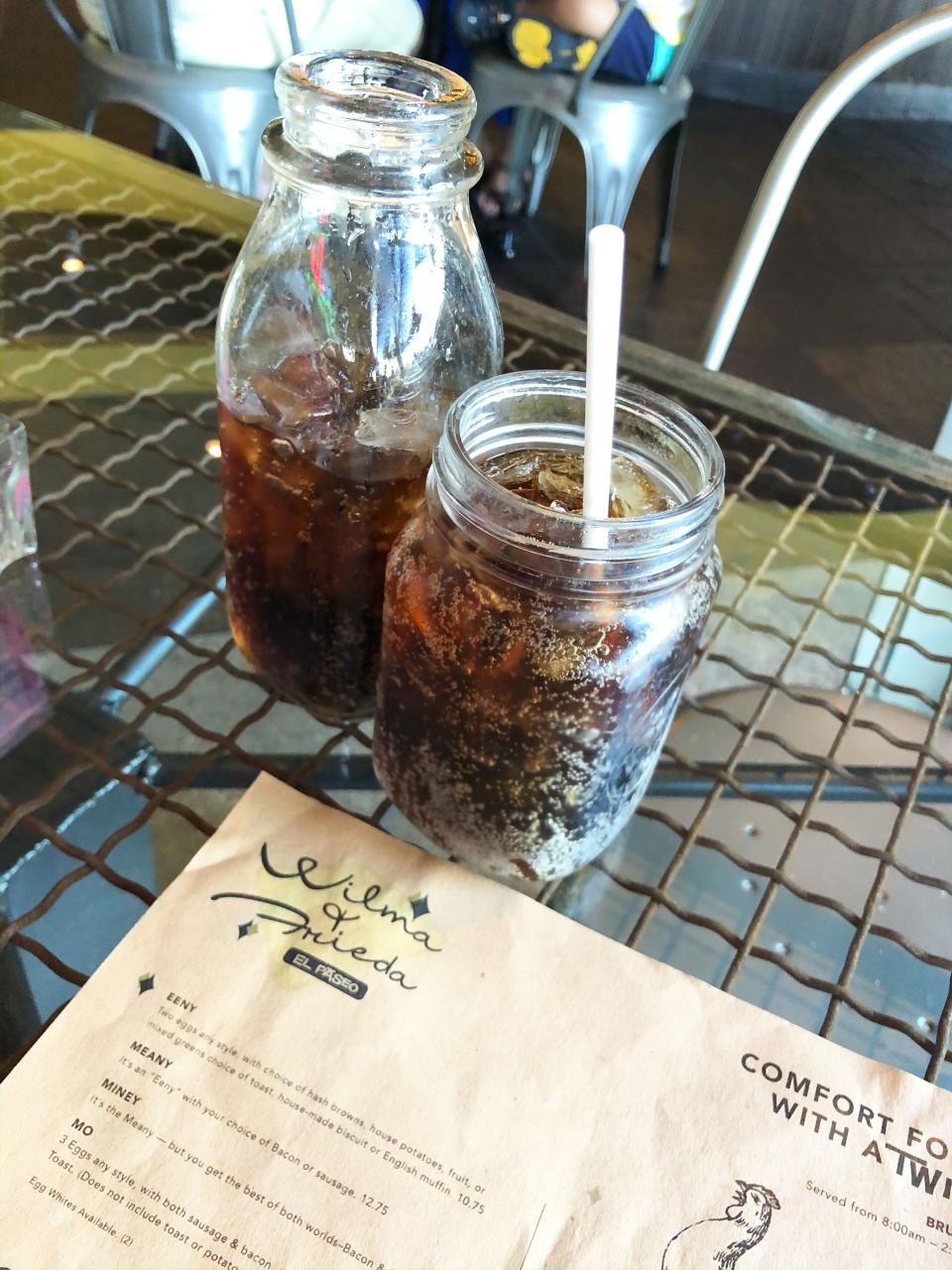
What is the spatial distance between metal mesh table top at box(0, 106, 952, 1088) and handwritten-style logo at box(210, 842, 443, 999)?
4 cm

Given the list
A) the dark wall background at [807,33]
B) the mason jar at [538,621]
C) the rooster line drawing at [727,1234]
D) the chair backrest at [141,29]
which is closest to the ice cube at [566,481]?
the mason jar at [538,621]

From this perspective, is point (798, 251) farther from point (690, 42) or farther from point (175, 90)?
point (175, 90)

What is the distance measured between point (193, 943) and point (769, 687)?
0.30 metres

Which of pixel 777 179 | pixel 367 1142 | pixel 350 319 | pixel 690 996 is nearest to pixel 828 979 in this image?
pixel 690 996

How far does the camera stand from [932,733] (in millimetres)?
516

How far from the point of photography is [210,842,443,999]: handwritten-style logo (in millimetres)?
396

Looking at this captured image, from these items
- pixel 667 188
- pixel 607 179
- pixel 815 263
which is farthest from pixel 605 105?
pixel 815 263

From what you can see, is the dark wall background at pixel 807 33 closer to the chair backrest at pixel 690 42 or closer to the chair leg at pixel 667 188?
the chair leg at pixel 667 188

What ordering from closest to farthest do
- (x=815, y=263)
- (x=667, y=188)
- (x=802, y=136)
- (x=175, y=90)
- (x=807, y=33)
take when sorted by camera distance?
1. (x=802, y=136)
2. (x=175, y=90)
3. (x=667, y=188)
4. (x=815, y=263)
5. (x=807, y=33)

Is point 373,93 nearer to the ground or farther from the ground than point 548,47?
farther from the ground

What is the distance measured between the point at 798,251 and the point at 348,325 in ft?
7.05

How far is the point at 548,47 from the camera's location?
5.60 ft

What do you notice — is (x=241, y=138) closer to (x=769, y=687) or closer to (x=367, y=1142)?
(x=769, y=687)

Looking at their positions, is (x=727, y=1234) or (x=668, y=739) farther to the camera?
(x=668, y=739)
